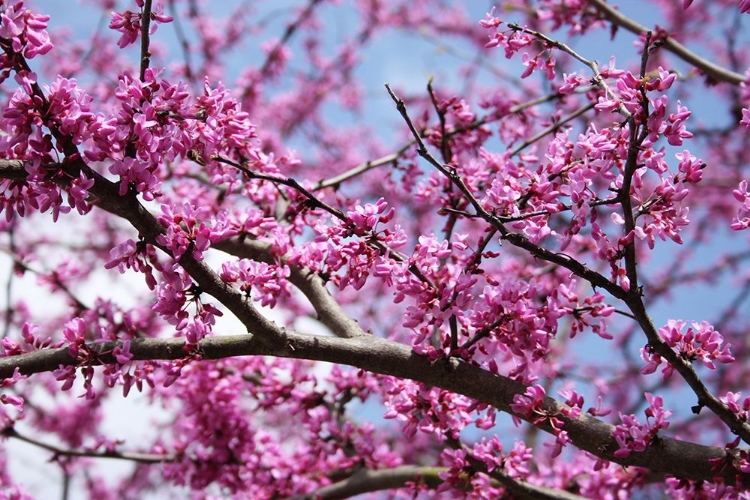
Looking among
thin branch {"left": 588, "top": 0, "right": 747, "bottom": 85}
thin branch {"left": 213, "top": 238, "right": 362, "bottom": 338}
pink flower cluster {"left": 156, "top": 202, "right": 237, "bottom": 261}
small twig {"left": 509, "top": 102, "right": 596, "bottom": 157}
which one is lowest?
pink flower cluster {"left": 156, "top": 202, "right": 237, "bottom": 261}

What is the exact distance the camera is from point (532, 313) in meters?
2.72

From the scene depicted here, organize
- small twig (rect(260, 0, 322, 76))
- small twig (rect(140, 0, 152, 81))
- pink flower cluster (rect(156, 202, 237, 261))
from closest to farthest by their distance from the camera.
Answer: pink flower cluster (rect(156, 202, 237, 261)) → small twig (rect(140, 0, 152, 81)) → small twig (rect(260, 0, 322, 76))

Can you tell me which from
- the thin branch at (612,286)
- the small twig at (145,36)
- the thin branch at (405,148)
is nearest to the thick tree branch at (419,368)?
the thin branch at (612,286)

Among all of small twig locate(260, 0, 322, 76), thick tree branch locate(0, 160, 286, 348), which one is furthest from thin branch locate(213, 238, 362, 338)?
small twig locate(260, 0, 322, 76)

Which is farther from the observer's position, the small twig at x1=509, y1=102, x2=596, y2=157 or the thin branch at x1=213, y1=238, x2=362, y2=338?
the small twig at x1=509, y1=102, x2=596, y2=157

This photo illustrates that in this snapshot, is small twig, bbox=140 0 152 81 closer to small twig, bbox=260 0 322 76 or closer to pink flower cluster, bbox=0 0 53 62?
pink flower cluster, bbox=0 0 53 62

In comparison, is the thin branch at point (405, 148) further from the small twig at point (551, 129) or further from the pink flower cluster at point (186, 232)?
the pink flower cluster at point (186, 232)

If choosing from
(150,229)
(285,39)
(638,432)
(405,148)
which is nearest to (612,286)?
(638,432)

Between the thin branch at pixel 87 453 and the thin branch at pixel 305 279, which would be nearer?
the thin branch at pixel 305 279

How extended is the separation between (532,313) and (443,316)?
1.25ft

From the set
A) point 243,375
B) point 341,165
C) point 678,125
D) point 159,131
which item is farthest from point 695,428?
point 159,131

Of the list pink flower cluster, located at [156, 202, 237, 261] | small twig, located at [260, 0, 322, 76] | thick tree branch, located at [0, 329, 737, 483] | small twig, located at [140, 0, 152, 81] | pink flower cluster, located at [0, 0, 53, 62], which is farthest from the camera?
small twig, located at [260, 0, 322, 76]

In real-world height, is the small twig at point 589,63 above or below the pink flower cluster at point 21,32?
above

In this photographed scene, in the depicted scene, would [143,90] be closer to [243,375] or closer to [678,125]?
[678,125]
